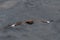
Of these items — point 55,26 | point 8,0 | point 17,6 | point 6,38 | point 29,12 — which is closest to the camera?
point 6,38

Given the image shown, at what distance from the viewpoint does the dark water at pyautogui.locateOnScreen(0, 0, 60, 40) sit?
779 centimetres

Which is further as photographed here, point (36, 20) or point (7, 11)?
point (7, 11)

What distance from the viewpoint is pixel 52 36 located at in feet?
25.1

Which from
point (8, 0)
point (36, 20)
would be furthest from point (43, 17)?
point (8, 0)

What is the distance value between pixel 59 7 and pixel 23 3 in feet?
6.16

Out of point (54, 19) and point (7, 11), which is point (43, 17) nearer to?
point (54, 19)

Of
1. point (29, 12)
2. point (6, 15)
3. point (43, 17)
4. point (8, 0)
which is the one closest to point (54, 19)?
point (43, 17)

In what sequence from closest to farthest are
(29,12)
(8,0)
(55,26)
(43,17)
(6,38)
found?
(6,38)
(55,26)
(43,17)
(29,12)
(8,0)

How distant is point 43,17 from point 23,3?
2.16 m

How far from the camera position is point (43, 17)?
925cm

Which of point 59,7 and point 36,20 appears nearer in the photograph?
point 36,20

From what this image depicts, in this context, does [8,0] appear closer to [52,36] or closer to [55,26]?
[55,26]

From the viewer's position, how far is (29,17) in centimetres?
929

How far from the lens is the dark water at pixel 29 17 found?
25.5 ft
